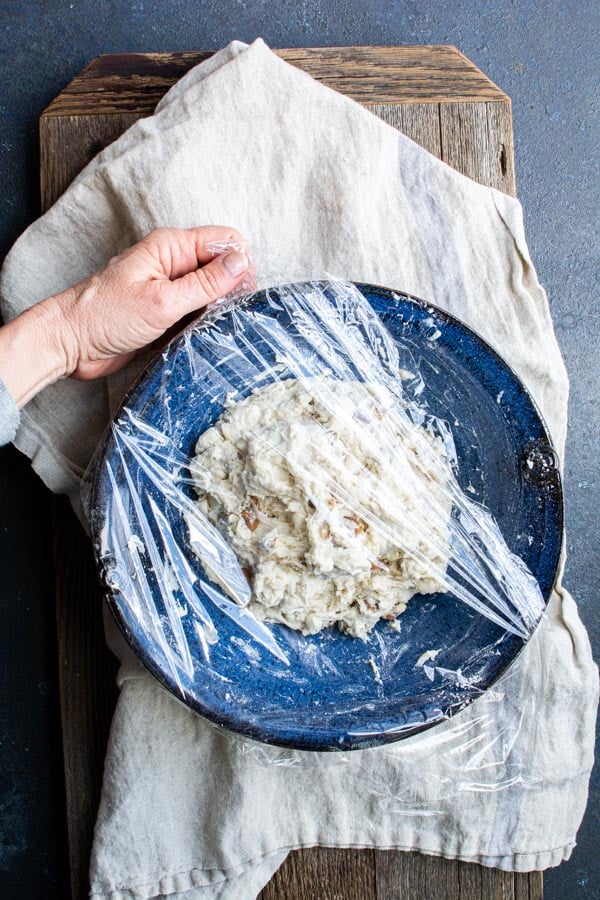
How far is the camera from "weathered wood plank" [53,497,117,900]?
0.93 metres

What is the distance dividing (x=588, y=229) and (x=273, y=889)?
960mm

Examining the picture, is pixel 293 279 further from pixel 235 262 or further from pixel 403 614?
pixel 403 614

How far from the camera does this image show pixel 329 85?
95 centimetres

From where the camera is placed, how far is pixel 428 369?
816 mm

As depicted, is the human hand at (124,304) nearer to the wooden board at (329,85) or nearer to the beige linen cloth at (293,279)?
the beige linen cloth at (293,279)

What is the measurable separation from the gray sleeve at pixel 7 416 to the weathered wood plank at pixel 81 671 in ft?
0.43

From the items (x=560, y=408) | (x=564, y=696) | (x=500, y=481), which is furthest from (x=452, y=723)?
(x=560, y=408)

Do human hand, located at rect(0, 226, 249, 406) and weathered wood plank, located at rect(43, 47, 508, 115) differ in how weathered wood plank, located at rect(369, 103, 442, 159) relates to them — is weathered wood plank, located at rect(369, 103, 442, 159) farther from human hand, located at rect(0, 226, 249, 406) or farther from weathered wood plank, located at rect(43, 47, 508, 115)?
human hand, located at rect(0, 226, 249, 406)

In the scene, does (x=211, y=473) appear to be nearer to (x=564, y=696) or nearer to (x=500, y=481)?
(x=500, y=481)

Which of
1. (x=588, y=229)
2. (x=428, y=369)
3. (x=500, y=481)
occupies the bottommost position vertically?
(x=500, y=481)

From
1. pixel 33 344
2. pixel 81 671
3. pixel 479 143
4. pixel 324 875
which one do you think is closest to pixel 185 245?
pixel 33 344

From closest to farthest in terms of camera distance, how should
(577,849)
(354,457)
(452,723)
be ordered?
(354,457) < (452,723) < (577,849)

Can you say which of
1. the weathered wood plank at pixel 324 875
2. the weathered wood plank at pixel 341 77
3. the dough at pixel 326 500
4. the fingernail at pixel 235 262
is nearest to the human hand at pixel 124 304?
the fingernail at pixel 235 262

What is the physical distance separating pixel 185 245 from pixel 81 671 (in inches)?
21.0
